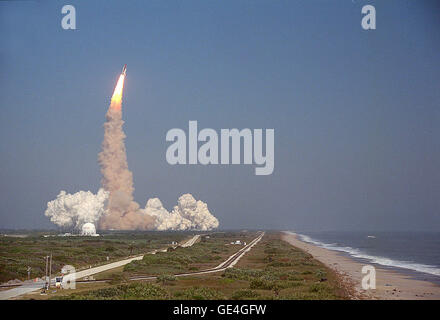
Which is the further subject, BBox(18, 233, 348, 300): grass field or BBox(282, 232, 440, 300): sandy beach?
BBox(282, 232, 440, 300): sandy beach

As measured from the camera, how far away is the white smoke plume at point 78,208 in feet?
401

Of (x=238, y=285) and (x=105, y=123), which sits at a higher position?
(x=105, y=123)

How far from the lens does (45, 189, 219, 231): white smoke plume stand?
12269 centimetres

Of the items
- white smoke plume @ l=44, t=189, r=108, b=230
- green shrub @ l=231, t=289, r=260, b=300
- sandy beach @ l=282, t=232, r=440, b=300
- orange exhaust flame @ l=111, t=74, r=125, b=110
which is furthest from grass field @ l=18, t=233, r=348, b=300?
white smoke plume @ l=44, t=189, r=108, b=230

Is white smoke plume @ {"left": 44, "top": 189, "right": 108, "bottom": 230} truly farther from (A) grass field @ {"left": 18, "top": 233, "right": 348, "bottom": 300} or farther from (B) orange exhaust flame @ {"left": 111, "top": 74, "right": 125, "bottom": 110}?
(A) grass field @ {"left": 18, "top": 233, "right": 348, "bottom": 300}

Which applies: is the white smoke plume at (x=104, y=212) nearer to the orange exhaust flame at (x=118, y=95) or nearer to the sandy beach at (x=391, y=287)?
the orange exhaust flame at (x=118, y=95)

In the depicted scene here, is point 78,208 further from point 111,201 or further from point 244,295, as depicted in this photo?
point 244,295

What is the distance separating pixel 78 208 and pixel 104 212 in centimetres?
1074

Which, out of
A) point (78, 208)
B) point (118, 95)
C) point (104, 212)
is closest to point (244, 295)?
point (118, 95)

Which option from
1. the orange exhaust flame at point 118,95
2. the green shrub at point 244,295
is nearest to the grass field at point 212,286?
the green shrub at point 244,295

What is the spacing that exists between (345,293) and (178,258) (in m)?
24.0

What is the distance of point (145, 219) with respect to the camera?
152 meters
